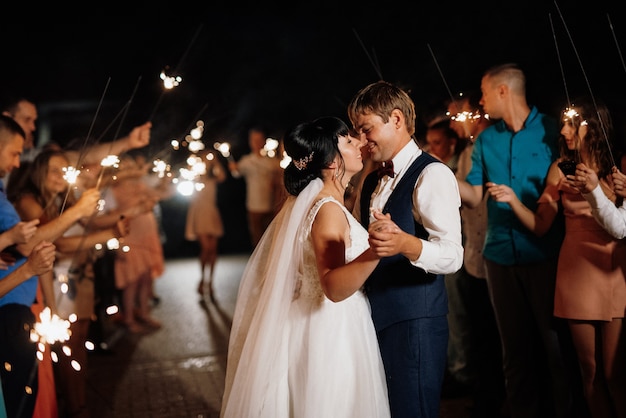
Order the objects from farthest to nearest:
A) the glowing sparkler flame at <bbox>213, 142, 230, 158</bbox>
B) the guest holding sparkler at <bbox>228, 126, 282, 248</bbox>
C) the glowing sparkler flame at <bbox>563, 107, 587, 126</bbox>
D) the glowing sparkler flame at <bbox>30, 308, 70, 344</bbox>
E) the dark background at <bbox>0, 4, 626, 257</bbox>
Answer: the guest holding sparkler at <bbox>228, 126, 282, 248</bbox>
the dark background at <bbox>0, 4, 626, 257</bbox>
the glowing sparkler flame at <bbox>213, 142, 230, 158</bbox>
the glowing sparkler flame at <bbox>563, 107, 587, 126</bbox>
the glowing sparkler flame at <bbox>30, 308, 70, 344</bbox>

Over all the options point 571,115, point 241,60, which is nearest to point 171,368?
point 571,115

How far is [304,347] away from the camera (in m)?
3.01

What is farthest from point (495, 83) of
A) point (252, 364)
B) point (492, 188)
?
point (252, 364)

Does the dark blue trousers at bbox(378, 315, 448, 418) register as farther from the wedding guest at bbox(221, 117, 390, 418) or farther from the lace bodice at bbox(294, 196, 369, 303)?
the lace bodice at bbox(294, 196, 369, 303)

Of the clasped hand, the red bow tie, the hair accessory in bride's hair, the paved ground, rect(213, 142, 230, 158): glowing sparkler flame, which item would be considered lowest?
the paved ground

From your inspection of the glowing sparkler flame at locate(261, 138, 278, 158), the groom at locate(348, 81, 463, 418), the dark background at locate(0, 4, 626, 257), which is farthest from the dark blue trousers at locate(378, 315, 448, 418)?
the glowing sparkler flame at locate(261, 138, 278, 158)

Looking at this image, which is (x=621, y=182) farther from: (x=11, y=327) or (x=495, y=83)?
(x=11, y=327)

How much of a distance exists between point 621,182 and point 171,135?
6.39 m

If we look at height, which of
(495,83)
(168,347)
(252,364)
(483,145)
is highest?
(495,83)

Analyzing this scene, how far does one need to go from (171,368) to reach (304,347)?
3.59 m

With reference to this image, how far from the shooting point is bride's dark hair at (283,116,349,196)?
3.20 m

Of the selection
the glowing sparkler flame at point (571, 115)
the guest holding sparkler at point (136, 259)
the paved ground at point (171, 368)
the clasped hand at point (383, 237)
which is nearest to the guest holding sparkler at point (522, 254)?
the glowing sparkler flame at point (571, 115)

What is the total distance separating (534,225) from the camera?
4059mm

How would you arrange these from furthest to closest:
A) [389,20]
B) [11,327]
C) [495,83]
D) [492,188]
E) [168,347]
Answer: [389,20], [168,347], [495,83], [492,188], [11,327]
